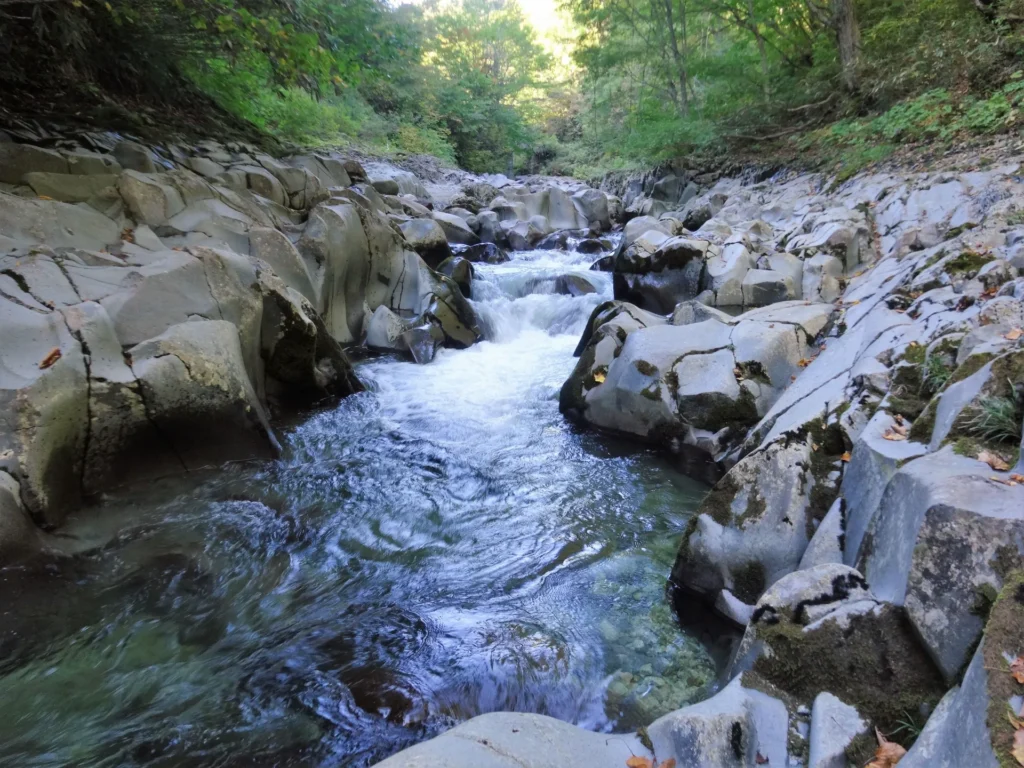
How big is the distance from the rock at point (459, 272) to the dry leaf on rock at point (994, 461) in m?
9.83

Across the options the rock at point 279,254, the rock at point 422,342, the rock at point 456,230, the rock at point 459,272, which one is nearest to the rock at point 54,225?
the rock at point 279,254

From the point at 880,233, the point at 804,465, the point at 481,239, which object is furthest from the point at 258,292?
the point at 481,239

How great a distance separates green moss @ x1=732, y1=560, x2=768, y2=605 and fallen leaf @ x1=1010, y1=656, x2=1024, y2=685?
6.28ft

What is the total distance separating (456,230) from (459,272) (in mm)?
4095

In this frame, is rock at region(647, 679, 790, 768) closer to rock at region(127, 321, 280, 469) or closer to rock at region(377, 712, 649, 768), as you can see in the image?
rock at region(377, 712, 649, 768)

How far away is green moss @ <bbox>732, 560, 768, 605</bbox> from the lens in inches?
135

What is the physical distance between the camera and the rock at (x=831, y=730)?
195cm

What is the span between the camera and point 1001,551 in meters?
1.97

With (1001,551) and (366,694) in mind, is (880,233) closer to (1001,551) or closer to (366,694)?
(1001,551)

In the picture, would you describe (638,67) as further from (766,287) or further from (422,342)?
(422,342)

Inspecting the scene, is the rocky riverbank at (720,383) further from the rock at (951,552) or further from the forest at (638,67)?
the forest at (638,67)

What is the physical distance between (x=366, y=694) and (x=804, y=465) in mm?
2982

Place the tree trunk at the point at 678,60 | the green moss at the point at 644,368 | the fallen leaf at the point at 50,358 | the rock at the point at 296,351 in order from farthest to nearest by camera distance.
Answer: the tree trunk at the point at 678,60
the rock at the point at 296,351
the green moss at the point at 644,368
the fallen leaf at the point at 50,358

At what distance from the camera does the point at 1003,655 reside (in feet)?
5.28
